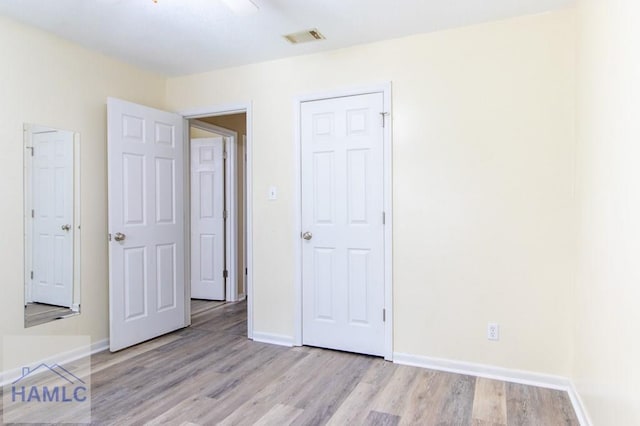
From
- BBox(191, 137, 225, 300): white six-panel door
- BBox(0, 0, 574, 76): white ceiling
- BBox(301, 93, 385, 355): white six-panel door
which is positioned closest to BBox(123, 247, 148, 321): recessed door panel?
BBox(301, 93, 385, 355): white six-panel door

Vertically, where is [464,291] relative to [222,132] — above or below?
below

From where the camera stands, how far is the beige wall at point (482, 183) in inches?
99.3

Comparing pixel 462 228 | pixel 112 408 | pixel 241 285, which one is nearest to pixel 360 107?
pixel 462 228

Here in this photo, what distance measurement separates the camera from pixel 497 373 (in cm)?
266

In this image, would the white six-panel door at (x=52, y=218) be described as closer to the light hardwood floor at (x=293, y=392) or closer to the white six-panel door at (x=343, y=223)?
the light hardwood floor at (x=293, y=392)

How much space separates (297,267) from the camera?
3309mm

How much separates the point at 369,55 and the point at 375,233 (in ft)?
4.49

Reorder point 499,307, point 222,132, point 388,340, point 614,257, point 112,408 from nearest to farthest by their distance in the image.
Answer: point 614,257 < point 112,408 < point 499,307 < point 388,340 < point 222,132

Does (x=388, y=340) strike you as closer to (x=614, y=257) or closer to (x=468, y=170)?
(x=468, y=170)

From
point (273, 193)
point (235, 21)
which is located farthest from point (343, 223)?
point (235, 21)

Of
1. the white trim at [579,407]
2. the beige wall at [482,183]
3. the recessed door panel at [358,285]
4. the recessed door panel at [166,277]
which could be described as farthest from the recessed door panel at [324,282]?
the white trim at [579,407]

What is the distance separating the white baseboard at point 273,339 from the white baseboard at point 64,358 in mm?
1227

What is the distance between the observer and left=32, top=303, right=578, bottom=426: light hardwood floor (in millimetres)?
2170

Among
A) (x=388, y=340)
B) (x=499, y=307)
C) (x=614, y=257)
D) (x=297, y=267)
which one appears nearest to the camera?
(x=614, y=257)
